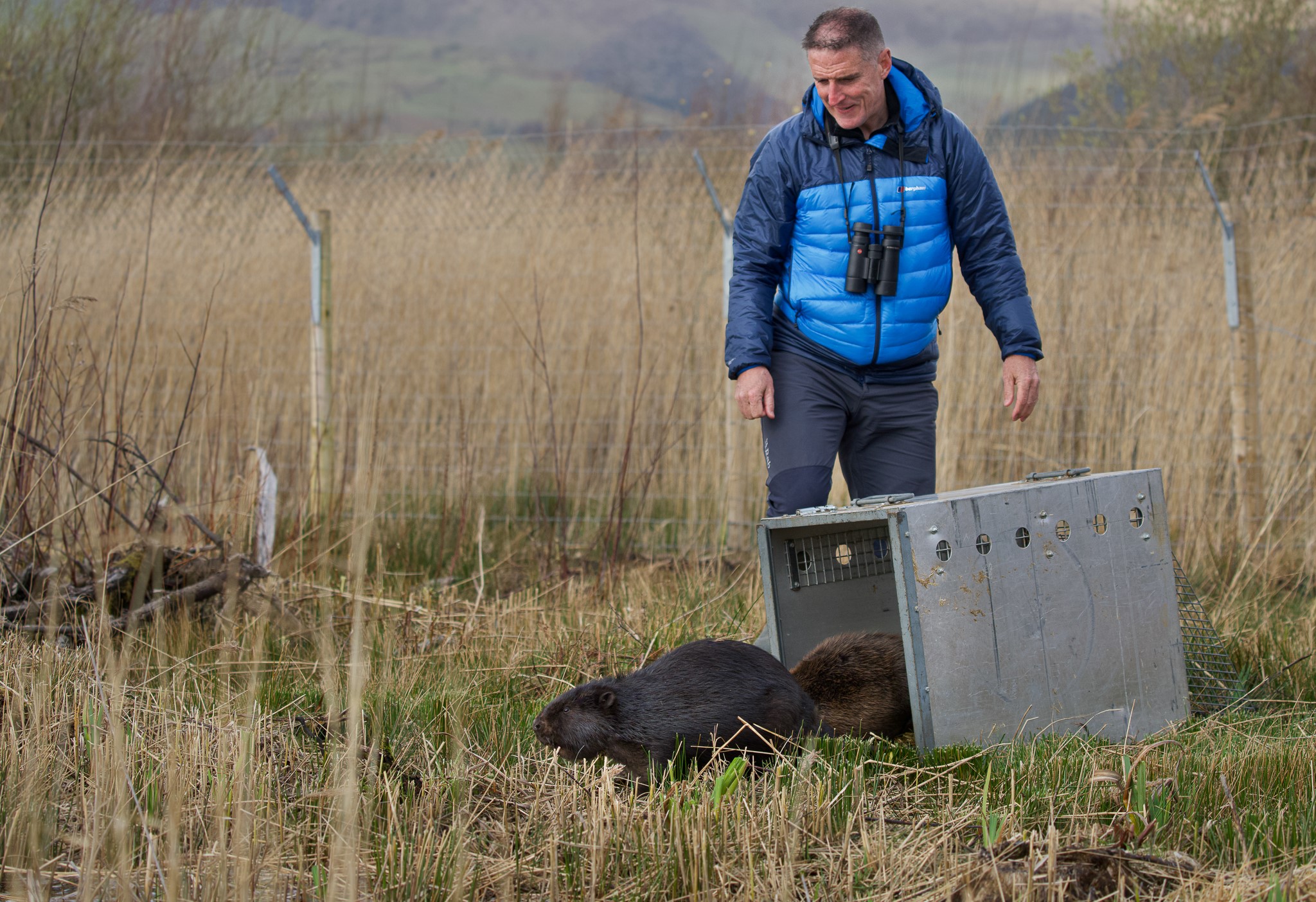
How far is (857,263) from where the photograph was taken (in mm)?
3271

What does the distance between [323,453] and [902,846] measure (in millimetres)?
4583

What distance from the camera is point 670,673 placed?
2.79 m

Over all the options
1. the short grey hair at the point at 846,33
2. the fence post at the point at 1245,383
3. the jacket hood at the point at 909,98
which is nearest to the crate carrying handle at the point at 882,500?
the jacket hood at the point at 909,98

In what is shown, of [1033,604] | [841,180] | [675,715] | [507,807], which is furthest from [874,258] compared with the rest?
[507,807]

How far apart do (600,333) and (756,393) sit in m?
3.57

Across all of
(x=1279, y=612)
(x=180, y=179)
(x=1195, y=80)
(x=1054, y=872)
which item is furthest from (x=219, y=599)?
(x=1195, y=80)

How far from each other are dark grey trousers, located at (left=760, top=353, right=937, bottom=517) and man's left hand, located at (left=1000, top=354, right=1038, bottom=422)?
0.27 meters

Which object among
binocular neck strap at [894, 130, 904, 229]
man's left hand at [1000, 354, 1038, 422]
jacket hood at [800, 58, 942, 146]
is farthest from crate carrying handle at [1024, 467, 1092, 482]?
jacket hood at [800, 58, 942, 146]

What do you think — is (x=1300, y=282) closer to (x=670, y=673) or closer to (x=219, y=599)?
(x=670, y=673)

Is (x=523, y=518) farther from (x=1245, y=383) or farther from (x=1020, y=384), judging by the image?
(x=1245, y=383)

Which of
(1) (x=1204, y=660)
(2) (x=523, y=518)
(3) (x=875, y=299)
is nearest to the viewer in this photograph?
(3) (x=875, y=299)

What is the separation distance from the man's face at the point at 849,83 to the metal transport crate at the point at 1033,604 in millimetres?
1202

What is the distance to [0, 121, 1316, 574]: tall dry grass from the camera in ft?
19.2

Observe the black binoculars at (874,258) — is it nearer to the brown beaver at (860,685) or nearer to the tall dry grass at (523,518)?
the tall dry grass at (523,518)
